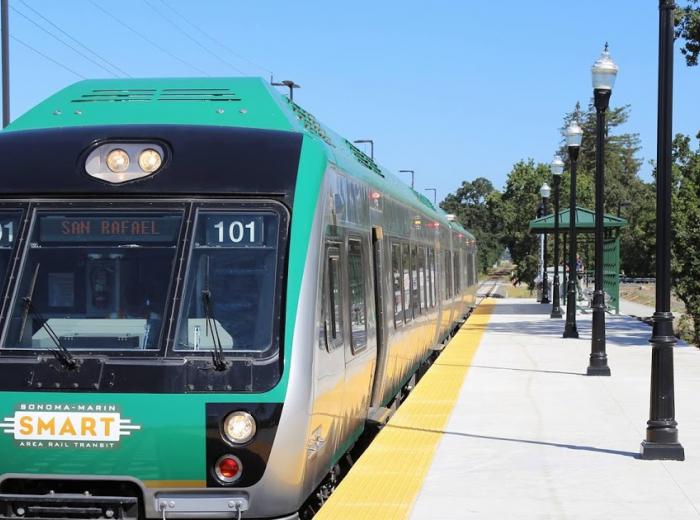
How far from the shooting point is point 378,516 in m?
7.22

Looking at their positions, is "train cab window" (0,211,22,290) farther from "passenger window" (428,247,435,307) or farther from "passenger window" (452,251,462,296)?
"passenger window" (452,251,462,296)

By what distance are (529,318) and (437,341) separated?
1531 centimetres

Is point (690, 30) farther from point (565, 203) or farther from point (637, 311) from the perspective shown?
point (565, 203)

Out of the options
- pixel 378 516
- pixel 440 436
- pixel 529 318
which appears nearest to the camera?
pixel 378 516

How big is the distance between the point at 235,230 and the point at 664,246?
15.8ft

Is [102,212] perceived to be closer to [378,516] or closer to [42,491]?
[42,491]

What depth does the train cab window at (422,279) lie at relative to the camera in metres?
16.1

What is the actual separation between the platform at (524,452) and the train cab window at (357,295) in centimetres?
100

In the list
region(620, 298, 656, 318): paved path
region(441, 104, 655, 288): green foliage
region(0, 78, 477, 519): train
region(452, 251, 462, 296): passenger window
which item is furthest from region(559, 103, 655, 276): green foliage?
region(0, 78, 477, 519): train

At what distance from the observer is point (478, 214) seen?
17725cm

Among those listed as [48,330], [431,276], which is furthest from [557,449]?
[431,276]

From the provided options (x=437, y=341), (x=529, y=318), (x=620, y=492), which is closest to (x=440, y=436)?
(x=620, y=492)

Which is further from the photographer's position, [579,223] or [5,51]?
[579,223]

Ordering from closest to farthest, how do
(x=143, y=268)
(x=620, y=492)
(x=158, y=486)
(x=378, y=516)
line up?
(x=158, y=486), (x=143, y=268), (x=378, y=516), (x=620, y=492)
